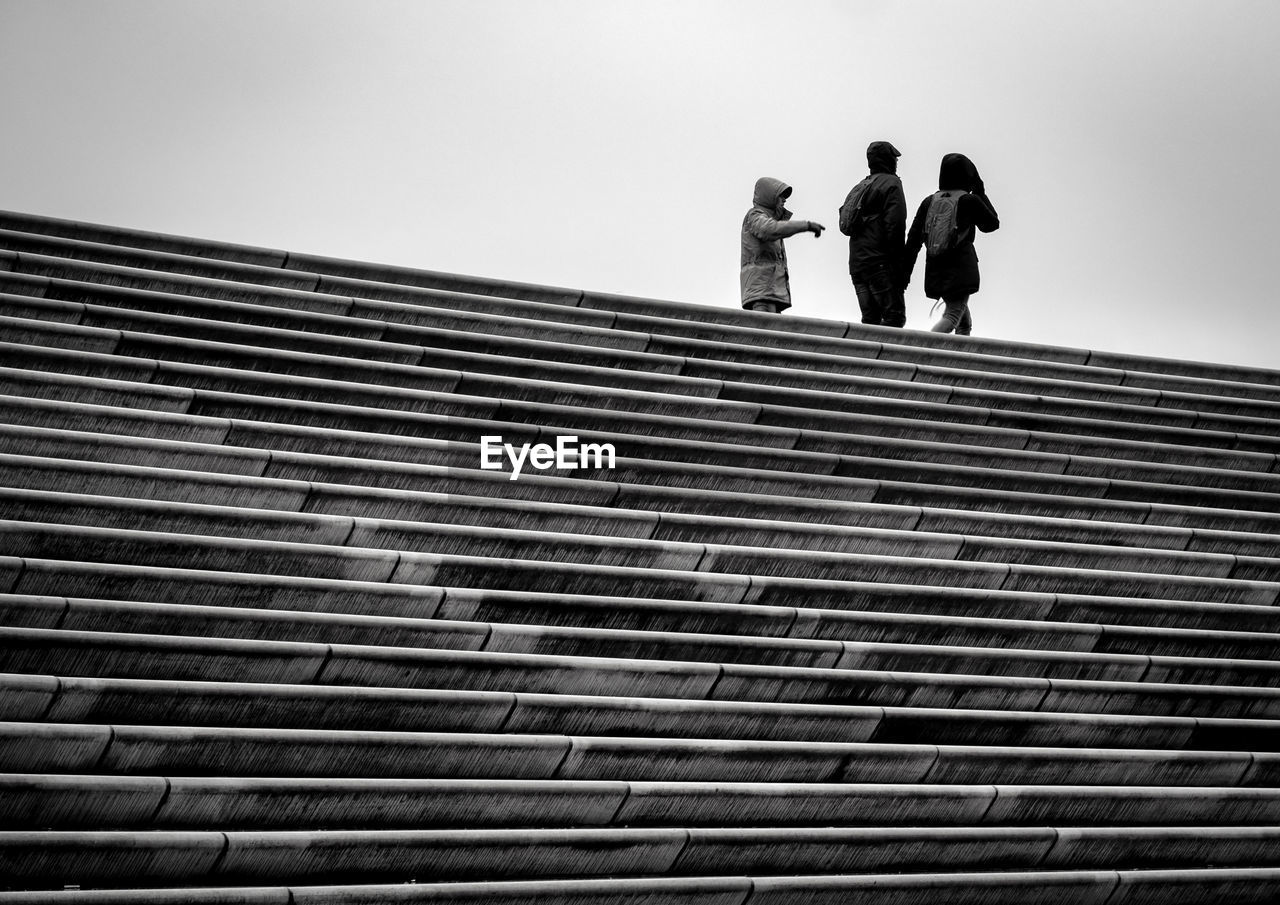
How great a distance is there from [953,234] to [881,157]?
2.84 ft

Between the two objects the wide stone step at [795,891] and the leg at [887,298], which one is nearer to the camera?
the wide stone step at [795,891]

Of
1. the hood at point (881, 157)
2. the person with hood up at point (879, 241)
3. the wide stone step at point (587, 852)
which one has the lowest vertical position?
the wide stone step at point (587, 852)

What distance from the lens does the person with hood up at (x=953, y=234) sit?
1085cm

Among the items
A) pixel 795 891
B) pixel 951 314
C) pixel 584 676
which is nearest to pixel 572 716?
pixel 584 676

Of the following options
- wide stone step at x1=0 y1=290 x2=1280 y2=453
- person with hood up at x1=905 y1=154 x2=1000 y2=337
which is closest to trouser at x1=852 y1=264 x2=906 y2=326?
person with hood up at x1=905 y1=154 x2=1000 y2=337

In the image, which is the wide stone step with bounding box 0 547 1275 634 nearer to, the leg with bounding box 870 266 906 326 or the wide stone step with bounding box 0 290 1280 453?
the wide stone step with bounding box 0 290 1280 453

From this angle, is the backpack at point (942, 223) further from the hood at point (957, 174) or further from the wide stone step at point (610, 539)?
the wide stone step at point (610, 539)

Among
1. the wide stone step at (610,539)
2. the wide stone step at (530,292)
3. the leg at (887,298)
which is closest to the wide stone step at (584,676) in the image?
the wide stone step at (610,539)

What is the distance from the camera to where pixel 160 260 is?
916cm

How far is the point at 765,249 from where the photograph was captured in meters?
11.1

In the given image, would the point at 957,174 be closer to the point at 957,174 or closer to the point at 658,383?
the point at 957,174

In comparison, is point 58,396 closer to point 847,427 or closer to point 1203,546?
point 847,427

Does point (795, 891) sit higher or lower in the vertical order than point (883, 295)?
lower

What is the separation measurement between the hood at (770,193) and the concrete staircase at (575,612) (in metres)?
1.39
